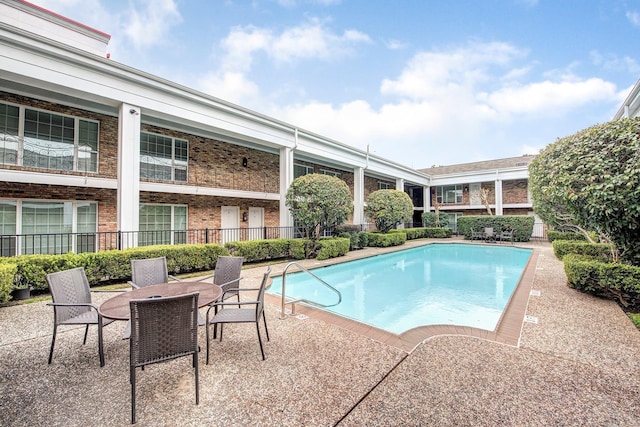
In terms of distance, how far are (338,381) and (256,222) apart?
40.3 feet

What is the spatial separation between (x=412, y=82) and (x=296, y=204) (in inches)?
419

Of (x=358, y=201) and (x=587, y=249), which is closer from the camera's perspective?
(x=587, y=249)

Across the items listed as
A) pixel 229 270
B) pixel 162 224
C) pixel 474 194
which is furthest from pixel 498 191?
pixel 229 270

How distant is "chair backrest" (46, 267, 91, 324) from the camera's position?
3.22 meters

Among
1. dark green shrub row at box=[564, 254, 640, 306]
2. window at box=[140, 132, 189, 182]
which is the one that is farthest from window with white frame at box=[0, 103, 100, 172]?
dark green shrub row at box=[564, 254, 640, 306]

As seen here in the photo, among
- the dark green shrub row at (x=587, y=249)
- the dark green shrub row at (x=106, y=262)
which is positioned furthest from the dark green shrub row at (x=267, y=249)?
the dark green shrub row at (x=587, y=249)

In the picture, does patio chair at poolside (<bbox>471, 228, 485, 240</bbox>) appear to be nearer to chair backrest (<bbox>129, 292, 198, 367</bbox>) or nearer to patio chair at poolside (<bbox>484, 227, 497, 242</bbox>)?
patio chair at poolside (<bbox>484, 227, 497, 242</bbox>)

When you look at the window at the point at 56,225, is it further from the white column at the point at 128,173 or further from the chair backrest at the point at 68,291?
the chair backrest at the point at 68,291

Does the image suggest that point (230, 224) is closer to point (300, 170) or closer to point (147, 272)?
point (300, 170)

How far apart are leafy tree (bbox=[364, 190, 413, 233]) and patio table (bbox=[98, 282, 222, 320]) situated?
13.7 metres

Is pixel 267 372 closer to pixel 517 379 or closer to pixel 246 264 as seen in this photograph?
pixel 517 379

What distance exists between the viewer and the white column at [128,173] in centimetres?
795

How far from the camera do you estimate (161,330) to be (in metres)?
2.46

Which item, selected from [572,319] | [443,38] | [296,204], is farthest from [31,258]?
[443,38]
